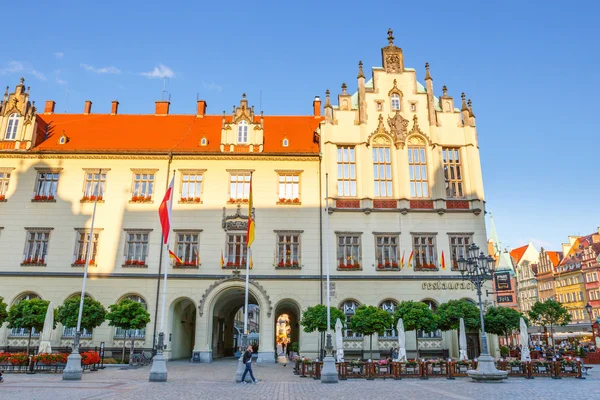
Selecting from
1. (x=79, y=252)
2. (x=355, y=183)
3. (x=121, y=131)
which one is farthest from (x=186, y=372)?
(x=121, y=131)

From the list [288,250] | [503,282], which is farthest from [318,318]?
[503,282]

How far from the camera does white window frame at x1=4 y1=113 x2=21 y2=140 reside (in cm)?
3494

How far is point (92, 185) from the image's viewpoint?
34219 millimetres

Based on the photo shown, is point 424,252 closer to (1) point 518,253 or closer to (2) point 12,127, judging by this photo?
(2) point 12,127

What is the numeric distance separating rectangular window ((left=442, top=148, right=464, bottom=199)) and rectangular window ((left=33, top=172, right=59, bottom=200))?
30.8 metres

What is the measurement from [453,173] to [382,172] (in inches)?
227

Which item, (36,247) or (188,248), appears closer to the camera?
(36,247)

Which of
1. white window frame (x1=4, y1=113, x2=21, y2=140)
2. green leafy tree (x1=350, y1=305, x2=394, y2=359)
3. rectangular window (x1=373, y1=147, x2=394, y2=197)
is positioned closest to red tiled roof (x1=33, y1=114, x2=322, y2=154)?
white window frame (x1=4, y1=113, x2=21, y2=140)

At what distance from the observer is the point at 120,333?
31438mm

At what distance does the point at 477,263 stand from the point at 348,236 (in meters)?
12.7

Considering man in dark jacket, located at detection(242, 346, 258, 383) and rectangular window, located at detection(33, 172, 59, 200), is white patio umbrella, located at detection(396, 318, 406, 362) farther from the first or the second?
rectangular window, located at detection(33, 172, 59, 200)

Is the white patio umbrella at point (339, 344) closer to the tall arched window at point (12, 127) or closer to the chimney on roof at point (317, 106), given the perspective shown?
the chimney on roof at point (317, 106)

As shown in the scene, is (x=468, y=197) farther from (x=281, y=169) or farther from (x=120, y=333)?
(x=120, y=333)

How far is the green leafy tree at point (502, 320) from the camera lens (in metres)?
27.2
